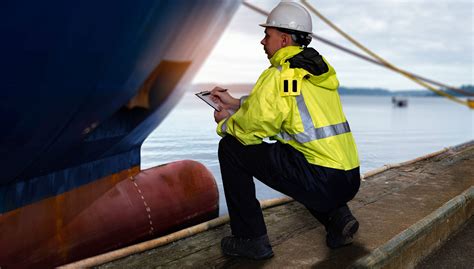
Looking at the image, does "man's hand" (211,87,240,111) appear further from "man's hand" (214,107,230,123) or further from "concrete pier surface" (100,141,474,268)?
"concrete pier surface" (100,141,474,268)

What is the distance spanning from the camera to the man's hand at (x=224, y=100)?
102 inches

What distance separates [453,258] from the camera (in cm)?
310

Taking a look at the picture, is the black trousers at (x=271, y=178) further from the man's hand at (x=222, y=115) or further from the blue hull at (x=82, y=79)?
the blue hull at (x=82, y=79)

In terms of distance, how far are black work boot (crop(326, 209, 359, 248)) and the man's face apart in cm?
101

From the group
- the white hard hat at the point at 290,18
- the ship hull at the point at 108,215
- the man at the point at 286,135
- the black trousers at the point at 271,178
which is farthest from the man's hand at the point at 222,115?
the ship hull at the point at 108,215

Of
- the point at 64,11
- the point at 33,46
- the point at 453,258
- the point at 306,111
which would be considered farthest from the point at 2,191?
the point at 453,258

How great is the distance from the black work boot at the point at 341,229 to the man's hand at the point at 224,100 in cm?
88

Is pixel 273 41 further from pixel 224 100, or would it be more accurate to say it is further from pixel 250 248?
pixel 250 248

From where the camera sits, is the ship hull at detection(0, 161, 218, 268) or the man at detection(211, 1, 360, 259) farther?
the ship hull at detection(0, 161, 218, 268)

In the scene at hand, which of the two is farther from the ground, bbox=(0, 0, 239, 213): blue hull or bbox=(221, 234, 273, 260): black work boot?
bbox=(0, 0, 239, 213): blue hull

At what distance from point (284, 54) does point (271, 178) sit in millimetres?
646

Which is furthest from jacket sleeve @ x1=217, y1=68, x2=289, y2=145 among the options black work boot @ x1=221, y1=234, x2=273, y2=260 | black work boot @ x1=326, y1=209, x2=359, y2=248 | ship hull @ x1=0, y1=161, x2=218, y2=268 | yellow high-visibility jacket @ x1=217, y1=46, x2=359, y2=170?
ship hull @ x1=0, y1=161, x2=218, y2=268

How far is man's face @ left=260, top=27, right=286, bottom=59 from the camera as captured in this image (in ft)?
8.21

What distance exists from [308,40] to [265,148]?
63 centimetres
